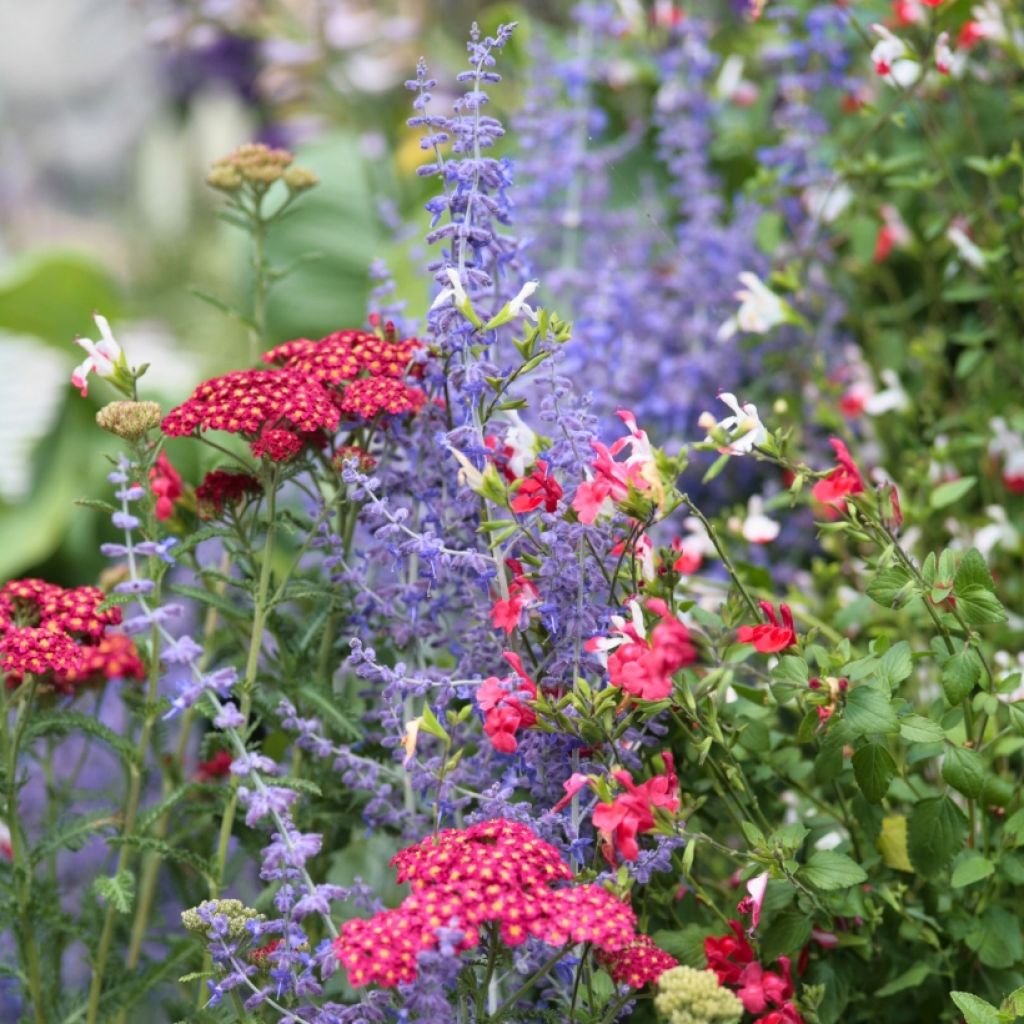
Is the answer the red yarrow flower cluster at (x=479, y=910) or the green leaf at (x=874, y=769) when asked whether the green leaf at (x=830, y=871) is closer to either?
the green leaf at (x=874, y=769)

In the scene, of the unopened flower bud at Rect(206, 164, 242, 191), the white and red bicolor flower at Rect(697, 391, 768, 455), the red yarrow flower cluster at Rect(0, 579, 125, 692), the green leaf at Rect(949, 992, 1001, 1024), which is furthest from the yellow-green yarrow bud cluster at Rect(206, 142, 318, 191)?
the green leaf at Rect(949, 992, 1001, 1024)

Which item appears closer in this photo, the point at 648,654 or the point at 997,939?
the point at 648,654

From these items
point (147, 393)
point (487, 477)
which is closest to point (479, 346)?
point (487, 477)

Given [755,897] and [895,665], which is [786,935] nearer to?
[755,897]

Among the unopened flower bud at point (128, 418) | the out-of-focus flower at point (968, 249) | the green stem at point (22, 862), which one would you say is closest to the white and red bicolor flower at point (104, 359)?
the unopened flower bud at point (128, 418)

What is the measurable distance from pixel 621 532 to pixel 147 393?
3.75ft

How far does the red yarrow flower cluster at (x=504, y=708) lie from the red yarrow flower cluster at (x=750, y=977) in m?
0.20

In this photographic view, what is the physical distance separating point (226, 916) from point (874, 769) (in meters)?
0.41

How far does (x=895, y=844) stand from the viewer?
104 centimetres

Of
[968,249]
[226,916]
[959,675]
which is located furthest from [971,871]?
[968,249]

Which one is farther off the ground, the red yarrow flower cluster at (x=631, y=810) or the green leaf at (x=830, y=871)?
the red yarrow flower cluster at (x=631, y=810)

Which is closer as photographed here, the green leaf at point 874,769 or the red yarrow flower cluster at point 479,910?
the red yarrow flower cluster at point 479,910

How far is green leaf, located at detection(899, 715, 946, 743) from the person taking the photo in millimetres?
875

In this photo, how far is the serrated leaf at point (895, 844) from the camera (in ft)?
3.42
